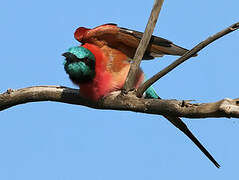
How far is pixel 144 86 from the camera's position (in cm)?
362

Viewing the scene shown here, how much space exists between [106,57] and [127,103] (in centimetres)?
101

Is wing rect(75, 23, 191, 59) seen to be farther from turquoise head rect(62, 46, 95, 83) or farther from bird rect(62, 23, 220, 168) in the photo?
turquoise head rect(62, 46, 95, 83)

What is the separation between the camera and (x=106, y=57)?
471cm

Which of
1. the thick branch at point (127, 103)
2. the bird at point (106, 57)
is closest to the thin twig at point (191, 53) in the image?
the thick branch at point (127, 103)

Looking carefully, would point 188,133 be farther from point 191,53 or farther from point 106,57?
point 191,53

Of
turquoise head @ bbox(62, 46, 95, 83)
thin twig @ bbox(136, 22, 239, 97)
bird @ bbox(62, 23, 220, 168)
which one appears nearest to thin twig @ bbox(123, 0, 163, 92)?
thin twig @ bbox(136, 22, 239, 97)

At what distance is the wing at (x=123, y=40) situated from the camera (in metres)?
4.55

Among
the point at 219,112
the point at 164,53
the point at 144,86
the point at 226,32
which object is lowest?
the point at 219,112

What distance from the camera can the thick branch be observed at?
9.77 feet

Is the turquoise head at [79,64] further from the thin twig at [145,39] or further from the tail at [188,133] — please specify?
the tail at [188,133]

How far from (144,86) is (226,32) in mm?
880

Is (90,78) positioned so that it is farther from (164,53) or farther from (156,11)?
(156,11)

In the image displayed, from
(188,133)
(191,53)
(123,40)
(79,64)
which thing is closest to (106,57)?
(123,40)

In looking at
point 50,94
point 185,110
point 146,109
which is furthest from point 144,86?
point 50,94
